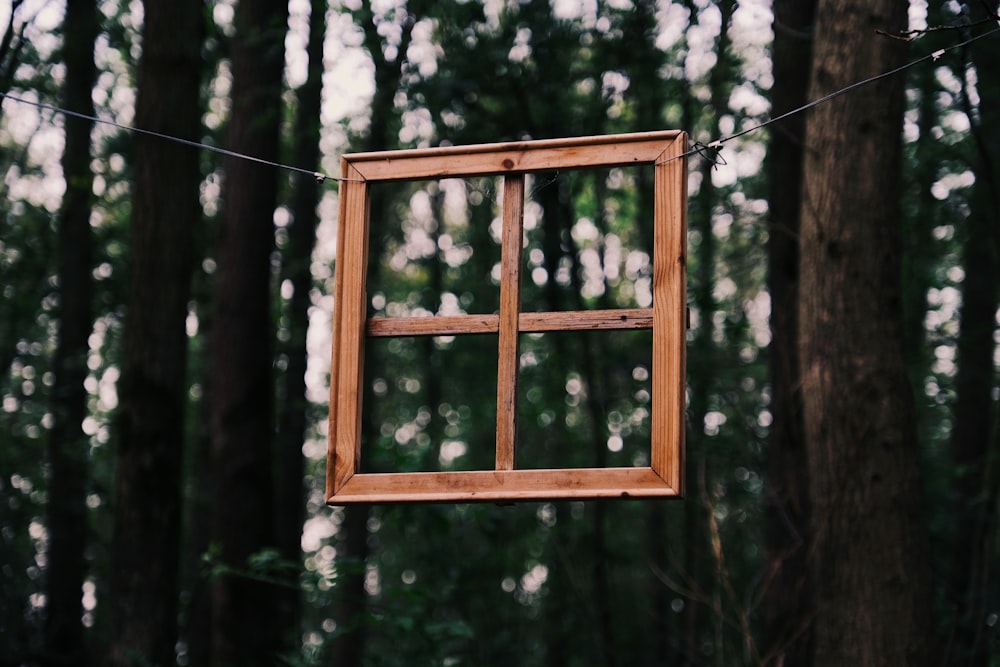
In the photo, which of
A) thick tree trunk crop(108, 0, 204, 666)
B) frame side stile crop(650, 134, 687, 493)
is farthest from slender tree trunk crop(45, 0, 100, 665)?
frame side stile crop(650, 134, 687, 493)

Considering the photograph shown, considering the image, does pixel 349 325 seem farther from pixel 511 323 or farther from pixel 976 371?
pixel 976 371

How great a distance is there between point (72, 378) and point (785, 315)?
8.70 m

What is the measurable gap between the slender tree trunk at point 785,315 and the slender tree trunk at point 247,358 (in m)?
3.93

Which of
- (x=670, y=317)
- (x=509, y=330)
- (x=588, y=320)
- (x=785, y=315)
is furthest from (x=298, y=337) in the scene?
(x=670, y=317)

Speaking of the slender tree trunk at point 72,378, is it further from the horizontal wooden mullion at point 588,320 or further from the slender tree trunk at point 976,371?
the horizontal wooden mullion at point 588,320

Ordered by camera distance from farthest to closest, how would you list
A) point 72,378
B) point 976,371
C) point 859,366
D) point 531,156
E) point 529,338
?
point 529,338, point 72,378, point 976,371, point 859,366, point 531,156

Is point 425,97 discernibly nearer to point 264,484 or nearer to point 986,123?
point 264,484

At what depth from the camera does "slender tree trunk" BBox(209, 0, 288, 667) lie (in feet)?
30.1

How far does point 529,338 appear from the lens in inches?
814

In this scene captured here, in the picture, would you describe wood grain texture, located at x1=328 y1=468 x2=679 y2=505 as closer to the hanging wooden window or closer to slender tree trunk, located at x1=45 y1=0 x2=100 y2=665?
the hanging wooden window

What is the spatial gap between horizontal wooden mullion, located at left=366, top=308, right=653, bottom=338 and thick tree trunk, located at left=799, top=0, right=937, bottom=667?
2295 millimetres

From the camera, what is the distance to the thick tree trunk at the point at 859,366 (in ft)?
19.1

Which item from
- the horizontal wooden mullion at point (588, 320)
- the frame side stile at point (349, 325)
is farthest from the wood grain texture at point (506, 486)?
the horizontal wooden mullion at point (588, 320)

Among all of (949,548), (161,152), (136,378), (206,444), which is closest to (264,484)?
(136,378)
